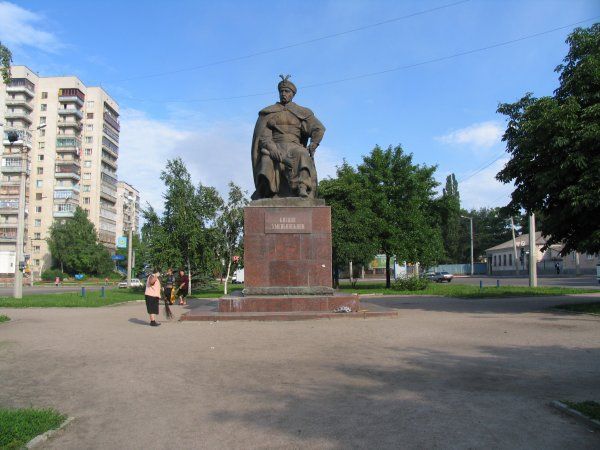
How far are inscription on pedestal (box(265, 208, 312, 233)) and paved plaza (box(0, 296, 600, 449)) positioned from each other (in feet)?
9.61

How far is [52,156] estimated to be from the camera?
2859 inches

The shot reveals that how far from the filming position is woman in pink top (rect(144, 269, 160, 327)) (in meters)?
11.5

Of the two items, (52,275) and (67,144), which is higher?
(67,144)

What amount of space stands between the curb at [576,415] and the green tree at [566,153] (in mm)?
8393

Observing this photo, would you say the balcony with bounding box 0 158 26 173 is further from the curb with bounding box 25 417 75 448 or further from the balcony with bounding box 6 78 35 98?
the curb with bounding box 25 417 75 448

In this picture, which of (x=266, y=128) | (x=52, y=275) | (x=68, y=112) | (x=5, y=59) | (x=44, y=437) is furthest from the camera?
(x=68, y=112)

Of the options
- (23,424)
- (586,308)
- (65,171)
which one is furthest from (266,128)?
(65,171)

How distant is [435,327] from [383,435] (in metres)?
6.78

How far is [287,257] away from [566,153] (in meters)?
7.32

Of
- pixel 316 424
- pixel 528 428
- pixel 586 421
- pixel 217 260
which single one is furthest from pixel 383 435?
pixel 217 260

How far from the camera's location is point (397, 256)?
31.1m

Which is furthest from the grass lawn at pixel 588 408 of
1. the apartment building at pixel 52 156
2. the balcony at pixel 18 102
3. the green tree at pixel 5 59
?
the balcony at pixel 18 102

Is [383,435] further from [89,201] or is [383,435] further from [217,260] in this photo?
[89,201]

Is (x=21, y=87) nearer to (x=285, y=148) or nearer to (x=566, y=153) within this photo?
(x=285, y=148)
